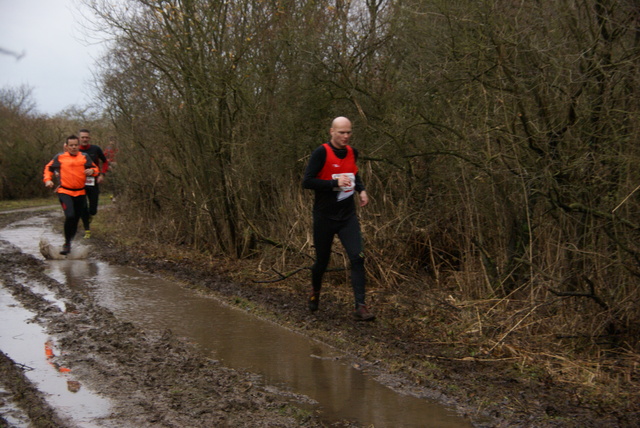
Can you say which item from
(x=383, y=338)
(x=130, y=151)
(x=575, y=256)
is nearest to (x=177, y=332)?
(x=383, y=338)

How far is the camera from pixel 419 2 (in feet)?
25.6

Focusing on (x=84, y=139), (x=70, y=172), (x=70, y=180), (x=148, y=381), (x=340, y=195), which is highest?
(x=84, y=139)

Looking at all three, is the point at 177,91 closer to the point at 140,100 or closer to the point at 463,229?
the point at 140,100

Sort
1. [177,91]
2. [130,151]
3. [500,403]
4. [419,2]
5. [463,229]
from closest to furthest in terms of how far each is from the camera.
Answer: [500,403]
[419,2]
[463,229]
[177,91]
[130,151]

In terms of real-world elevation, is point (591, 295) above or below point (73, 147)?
Result: below

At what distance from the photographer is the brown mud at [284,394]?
433cm

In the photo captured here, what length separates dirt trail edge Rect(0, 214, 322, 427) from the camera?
4.28 m

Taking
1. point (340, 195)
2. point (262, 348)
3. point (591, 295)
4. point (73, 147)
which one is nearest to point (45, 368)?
point (262, 348)

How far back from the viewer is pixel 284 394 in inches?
189

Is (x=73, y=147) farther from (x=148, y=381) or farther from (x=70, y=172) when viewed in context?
(x=148, y=381)

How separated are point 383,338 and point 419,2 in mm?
3833

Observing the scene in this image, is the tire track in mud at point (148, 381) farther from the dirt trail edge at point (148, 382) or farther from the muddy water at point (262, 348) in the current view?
the muddy water at point (262, 348)

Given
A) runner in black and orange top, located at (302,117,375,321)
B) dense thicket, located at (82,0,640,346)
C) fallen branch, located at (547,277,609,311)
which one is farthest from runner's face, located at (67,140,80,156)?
fallen branch, located at (547,277,609,311)

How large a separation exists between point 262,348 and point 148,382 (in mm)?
1314
